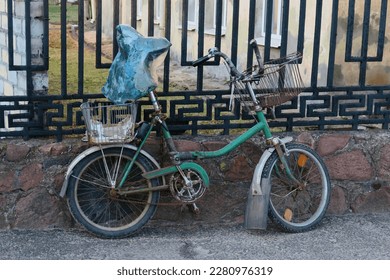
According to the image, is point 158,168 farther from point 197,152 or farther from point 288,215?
point 288,215

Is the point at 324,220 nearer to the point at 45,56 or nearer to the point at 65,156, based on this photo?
the point at 65,156

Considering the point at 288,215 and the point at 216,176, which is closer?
the point at 288,215

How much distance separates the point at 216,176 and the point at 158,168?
1.94 feet

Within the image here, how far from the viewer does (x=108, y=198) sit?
5656 millimetres

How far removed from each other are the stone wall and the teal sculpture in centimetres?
56

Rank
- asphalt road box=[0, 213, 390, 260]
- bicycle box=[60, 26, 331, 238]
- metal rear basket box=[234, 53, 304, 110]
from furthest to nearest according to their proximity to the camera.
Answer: metal rear basket box=[234, 53, 304, 110]
bicycle box=[60, 26, 331, 238]
asphalt road box=[0, 213, 390, 260]

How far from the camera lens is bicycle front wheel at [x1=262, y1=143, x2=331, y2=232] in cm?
575

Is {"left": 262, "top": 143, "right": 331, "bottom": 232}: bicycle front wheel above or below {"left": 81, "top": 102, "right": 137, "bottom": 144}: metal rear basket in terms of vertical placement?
below

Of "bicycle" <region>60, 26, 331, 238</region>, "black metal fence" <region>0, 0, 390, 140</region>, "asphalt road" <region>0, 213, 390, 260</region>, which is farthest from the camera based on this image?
"black metal fence" <region>0, 0, 390, 140</region>

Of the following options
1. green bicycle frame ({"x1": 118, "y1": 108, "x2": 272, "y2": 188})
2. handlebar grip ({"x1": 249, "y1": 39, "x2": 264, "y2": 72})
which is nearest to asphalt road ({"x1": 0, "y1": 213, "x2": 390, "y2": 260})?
green bicycle frame ({"x1": 118, "y1": 108, "x2": 272, "y2": 188})

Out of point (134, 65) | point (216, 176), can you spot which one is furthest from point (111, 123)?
point (216, 176)

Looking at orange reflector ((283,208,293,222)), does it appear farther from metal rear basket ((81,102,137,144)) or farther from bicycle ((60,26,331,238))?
metal rear basket ((81,102,137,144))

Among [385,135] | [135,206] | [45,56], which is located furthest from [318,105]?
[45,56]

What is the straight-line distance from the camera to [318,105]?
6320 mm
